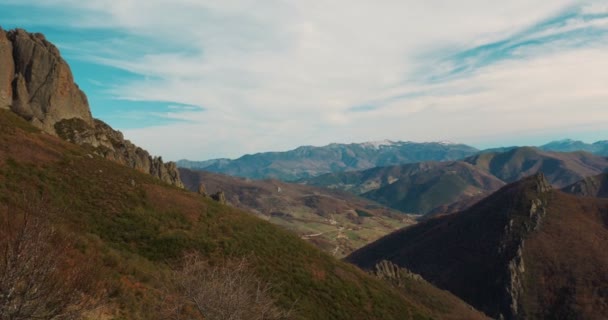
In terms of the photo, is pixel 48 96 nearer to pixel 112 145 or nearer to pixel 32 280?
pixel 112 145

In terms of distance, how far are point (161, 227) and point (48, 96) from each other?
48.7 metres

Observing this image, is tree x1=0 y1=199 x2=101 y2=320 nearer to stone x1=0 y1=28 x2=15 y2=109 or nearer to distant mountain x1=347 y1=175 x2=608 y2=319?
stone x1=0 y1=28 x2=15 y2=109

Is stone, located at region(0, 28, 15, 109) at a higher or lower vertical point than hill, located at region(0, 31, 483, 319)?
higher

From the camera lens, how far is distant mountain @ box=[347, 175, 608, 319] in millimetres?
113562

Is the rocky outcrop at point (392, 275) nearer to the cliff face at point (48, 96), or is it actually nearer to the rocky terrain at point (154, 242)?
the rocky terrain at point (154, 242)

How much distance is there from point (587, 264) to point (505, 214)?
39.3 m

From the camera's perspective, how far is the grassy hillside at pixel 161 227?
3975 centimetres

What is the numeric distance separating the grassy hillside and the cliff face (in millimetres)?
12098

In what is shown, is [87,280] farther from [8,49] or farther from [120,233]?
[8,49]

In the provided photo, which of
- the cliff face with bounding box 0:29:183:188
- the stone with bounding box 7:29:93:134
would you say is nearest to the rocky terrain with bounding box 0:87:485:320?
the cliff face with bounding box 0:29:183:188

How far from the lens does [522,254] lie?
133 metres

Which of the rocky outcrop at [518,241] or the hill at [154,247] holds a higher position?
the hill at [154,247]

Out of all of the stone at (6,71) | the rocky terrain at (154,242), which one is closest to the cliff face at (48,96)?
the stone at (6,71)

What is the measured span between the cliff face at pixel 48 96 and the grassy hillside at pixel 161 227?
12.1m
